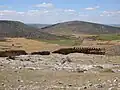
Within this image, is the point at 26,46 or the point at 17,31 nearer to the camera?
the point at 26,46

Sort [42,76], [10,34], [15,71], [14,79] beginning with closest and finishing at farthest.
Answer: [14,79] → [42,76] → [15,71] → [10,34]

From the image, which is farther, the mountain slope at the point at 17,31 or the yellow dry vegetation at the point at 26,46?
the mountain slope at the point at 17,31

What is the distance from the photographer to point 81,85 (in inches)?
740

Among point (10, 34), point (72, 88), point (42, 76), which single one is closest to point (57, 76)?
point (42, 76)

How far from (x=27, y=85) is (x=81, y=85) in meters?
3.26

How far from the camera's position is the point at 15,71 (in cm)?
2508

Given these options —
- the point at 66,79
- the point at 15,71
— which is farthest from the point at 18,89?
the point at 15,71

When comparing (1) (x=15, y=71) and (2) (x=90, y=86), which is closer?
(2) (x=90, y=86)

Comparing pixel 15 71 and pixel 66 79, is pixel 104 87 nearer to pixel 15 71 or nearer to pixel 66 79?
pixel 66 79

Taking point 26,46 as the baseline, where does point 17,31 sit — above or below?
above

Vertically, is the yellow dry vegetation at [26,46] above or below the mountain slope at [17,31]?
below

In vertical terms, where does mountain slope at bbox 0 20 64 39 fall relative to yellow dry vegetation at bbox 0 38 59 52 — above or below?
above

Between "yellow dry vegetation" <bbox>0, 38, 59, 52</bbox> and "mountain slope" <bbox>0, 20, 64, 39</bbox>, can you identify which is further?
"mountain slope" <bbox>0, 20, 64, 39</bbox>

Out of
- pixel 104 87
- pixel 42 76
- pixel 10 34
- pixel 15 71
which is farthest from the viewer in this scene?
pixel 10 34
